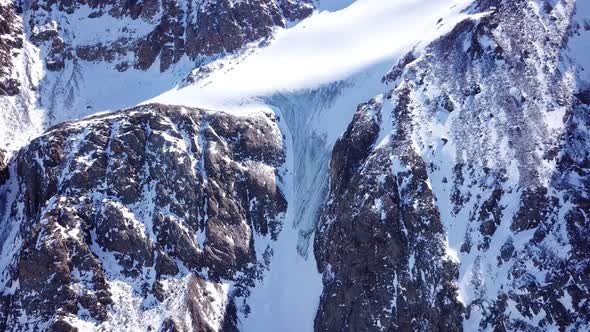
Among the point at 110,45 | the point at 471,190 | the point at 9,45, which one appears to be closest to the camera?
the point at 471,190

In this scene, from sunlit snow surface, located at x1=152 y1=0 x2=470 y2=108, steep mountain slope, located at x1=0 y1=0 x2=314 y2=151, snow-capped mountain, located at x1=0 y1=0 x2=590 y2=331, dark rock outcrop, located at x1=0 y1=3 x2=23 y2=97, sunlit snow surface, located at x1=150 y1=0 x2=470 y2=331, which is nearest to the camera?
snow-capped mountain, located at x1=0 y1=0 x2=590 y2=331

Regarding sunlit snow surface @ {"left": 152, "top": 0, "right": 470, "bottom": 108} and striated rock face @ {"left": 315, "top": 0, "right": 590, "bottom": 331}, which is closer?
striated rock face @ {"left": 315, "top": 0, "right": 590, "bottom": 331}

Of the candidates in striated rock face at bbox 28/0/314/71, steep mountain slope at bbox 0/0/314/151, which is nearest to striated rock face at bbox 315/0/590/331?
striated rock face at bbox 28/0/314/71

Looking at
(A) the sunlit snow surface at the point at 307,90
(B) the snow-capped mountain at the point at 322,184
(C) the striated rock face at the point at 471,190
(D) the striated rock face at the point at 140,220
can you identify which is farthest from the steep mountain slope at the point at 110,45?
(C) the striated rock face at the point at 471,190

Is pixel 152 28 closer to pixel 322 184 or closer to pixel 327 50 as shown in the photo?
pixel 327 50

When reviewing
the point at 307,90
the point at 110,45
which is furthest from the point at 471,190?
the point at 110,45

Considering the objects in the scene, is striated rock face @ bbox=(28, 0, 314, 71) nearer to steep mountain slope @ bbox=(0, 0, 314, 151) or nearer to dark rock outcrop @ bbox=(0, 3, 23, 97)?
steep mountain slope @ bbox=(0, 0, 314, 151)
